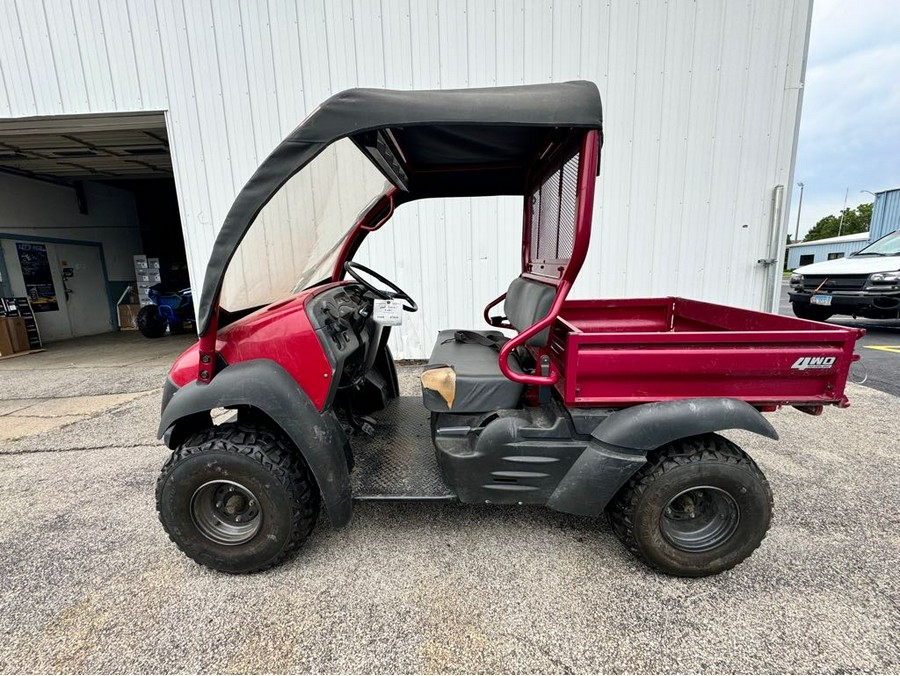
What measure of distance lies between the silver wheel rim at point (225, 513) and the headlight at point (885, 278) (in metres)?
8.44

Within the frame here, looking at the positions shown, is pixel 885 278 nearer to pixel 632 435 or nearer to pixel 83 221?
pixel 632 435

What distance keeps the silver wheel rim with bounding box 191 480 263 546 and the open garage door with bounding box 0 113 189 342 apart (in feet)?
16.8

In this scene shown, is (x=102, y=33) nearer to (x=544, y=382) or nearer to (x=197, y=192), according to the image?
(x=197, y=192)

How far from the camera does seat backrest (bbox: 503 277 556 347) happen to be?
177cm

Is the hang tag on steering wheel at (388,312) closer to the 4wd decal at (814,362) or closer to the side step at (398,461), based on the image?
the side step at (398,461)

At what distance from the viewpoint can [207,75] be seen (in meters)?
4.32

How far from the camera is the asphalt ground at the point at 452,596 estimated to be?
134 cm

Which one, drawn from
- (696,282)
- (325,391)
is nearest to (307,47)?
(325,391)

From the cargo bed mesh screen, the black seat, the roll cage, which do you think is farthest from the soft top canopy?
the black seat

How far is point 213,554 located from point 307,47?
4.74 metres

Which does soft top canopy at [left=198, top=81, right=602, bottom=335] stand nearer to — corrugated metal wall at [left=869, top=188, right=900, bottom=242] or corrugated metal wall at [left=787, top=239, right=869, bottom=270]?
corrugated metal wall at [left=869, top=188, right=900, bottom=242]

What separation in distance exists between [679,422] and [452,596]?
112 centimetres

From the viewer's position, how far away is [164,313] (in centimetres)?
845

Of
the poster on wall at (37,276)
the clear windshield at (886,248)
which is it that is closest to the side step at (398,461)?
the clear windshield at (886,248)
